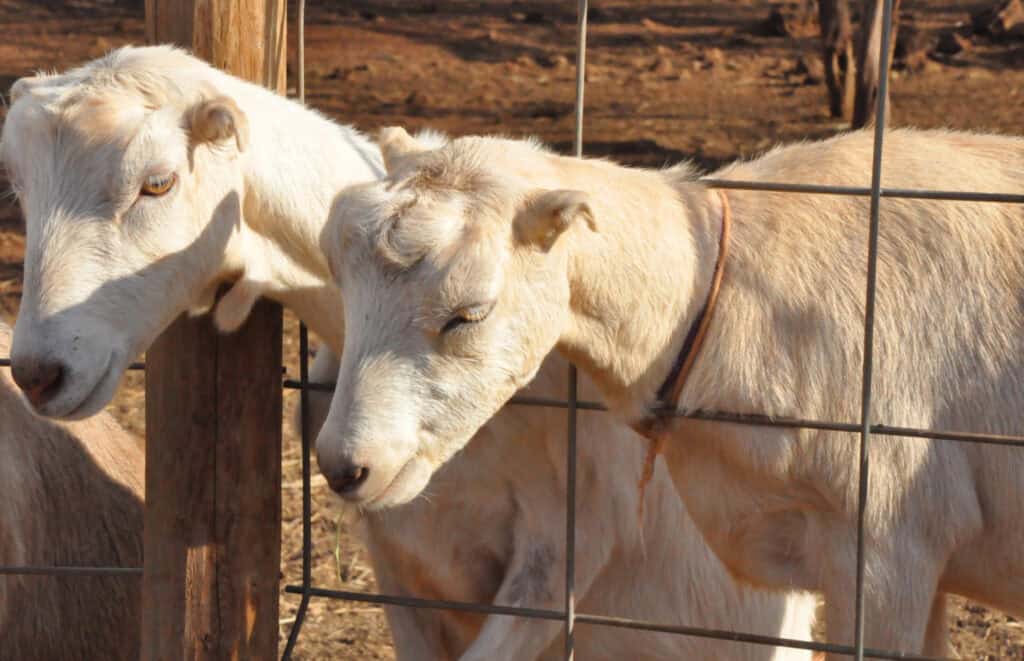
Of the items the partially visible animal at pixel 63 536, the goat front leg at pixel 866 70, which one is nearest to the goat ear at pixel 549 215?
the partially visible animal at pixel 63 536

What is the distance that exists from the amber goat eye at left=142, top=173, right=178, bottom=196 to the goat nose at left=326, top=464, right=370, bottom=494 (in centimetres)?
82

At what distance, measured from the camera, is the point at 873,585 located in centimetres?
293

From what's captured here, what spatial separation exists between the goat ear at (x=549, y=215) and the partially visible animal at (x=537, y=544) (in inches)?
32.6

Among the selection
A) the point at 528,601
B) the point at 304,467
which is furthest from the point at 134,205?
the point at 528,601

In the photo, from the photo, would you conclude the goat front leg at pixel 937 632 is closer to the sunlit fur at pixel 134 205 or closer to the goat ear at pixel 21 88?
the sunlit fur at pixel 134 205

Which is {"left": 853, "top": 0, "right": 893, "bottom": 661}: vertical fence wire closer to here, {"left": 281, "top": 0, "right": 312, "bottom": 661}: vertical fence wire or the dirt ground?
{"left": 281, "top": 0, "right": 312, "bottom": 661}: vertical fence wire

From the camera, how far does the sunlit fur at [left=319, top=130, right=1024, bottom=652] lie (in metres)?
2.89

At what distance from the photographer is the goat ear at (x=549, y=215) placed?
2.66m

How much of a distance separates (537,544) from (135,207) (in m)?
1.20

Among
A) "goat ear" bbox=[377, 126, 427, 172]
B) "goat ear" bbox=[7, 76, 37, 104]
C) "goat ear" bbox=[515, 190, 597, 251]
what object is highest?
"goat ear" bbox=[7, 76, 37, 104]

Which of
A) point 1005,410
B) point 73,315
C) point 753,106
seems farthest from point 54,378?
point 753,106

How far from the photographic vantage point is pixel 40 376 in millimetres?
2979

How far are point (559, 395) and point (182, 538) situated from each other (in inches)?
35.3

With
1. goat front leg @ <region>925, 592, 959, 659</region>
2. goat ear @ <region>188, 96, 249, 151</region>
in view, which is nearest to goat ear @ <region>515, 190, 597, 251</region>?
goat ear @ <region>188, 96, 249, 151</region>
